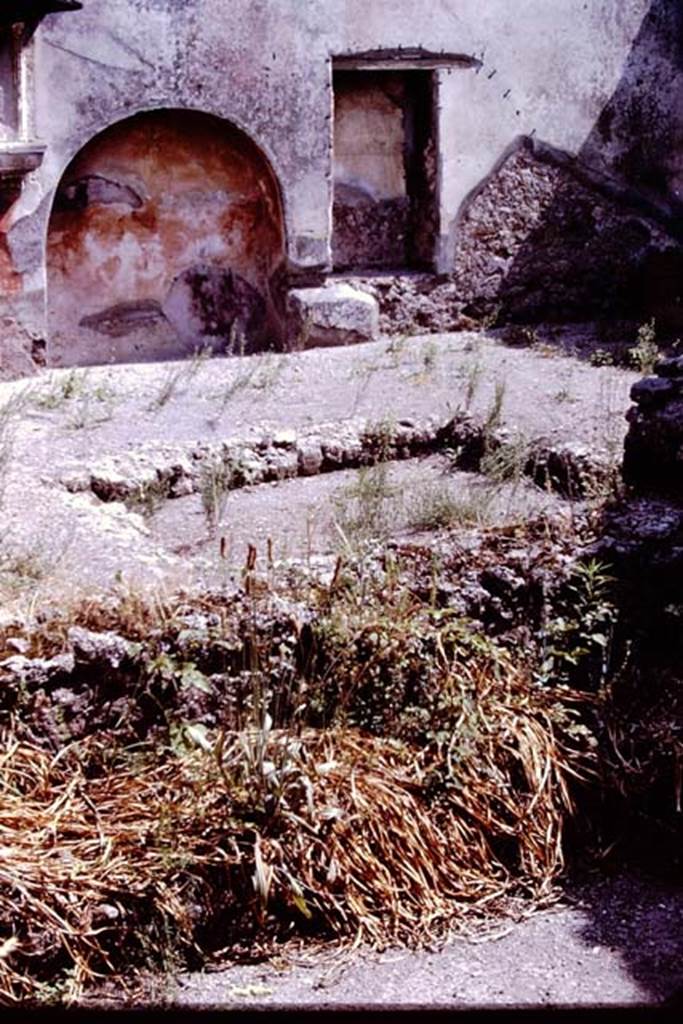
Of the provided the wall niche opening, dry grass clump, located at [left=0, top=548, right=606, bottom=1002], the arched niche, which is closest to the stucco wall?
the wall niche opening

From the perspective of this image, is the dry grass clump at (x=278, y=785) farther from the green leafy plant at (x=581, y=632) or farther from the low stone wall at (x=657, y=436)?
the low stone wall at (x=657, y=436)

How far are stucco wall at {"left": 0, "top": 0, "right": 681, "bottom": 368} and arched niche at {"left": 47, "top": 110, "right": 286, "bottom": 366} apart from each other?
13.9 inches

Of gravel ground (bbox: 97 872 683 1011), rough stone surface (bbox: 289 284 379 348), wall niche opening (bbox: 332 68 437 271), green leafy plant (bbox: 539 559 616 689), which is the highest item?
wall niche opening (bbox: 332 68 437 271)

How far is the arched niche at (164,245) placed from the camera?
34.8ft

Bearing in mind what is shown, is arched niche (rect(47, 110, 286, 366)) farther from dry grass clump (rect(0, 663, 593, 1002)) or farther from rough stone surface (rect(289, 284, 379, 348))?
dry grass clump (rect(0, 663, 593, 1002))

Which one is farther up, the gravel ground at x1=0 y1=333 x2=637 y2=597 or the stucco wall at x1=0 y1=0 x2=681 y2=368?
the stucco wall at x1=0 y1=0 x2=681 y2=368

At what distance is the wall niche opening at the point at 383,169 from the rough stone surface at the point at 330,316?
765 mm

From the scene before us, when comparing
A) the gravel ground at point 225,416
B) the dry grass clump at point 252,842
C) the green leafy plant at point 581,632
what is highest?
the gravel ground at point 225,416

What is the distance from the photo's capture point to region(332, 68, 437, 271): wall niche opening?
11.5 m

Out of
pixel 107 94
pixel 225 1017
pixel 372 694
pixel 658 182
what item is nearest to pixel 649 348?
pixel 658 182

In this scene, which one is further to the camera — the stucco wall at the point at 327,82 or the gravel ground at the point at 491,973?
the stucco wall at the point at 327,82

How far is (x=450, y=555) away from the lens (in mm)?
5062

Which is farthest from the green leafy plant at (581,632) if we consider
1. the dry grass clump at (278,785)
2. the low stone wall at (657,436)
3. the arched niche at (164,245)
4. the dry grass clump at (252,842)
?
the arched niche at (164,245)

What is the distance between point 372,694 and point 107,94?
6.87 metres
